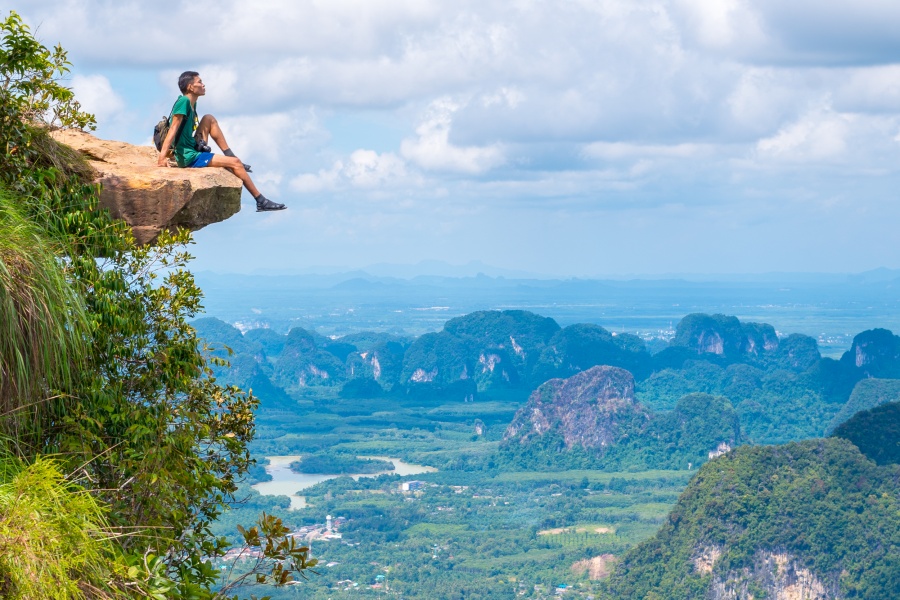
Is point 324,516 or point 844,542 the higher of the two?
point 844,542

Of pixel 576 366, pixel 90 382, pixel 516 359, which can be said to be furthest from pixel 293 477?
pixel 90 382

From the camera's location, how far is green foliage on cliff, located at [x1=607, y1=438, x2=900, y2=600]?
1448 inches

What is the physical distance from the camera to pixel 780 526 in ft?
124

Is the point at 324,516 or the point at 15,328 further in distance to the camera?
the point at 324,516

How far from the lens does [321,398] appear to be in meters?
110

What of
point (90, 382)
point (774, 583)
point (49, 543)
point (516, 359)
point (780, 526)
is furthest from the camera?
point (516, 359)

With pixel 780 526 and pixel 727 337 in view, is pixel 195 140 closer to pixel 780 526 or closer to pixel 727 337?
pixel 780 526

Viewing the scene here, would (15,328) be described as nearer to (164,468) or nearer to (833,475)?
(164,468)

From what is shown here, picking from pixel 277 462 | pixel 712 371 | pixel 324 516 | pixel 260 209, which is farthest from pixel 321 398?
pixel 260 209

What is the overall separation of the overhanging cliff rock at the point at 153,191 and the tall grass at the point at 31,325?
1144 millimetres

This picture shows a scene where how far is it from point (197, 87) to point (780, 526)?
34777 mm

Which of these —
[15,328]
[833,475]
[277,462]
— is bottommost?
[277,462]

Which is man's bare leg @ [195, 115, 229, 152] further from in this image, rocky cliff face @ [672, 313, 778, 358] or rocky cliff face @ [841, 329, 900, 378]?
rocky cliff face @ [672, 313, 778, 358]

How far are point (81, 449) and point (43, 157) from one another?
1.66m
